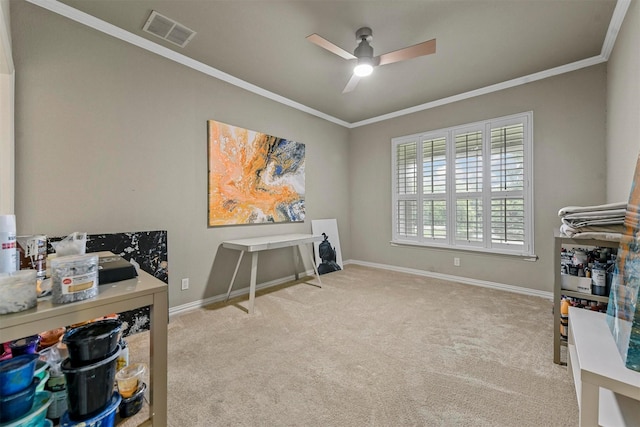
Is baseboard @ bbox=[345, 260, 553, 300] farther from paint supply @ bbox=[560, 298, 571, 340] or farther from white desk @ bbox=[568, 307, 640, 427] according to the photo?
white desk @ bbox=[568, 307, 640, 427]

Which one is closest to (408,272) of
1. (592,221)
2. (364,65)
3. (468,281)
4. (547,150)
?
(468,281)

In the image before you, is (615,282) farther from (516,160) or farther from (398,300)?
(516,160)

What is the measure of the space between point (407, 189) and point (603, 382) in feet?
11.8

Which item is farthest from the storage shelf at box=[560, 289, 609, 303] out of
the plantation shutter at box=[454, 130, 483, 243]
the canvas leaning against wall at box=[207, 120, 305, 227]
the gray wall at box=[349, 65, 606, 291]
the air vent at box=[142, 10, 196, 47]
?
the air vent at box=[142, 10, 196, 47]

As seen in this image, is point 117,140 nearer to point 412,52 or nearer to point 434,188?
point 412,52

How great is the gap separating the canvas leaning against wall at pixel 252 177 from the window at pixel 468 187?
172 cm

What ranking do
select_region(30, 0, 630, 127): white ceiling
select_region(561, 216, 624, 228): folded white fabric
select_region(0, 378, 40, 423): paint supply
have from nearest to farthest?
select_region(0, 378, 40, 423): paint supply
select_region(561, 216, 624, 228): folded white fabric
select_region(30, 0, 630, 127): white ceiling

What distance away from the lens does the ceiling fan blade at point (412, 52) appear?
2.16 meters

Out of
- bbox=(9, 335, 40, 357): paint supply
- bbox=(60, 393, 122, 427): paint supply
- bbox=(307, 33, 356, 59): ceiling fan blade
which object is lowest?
bbox=(60, 393, 122, 427): paint supply

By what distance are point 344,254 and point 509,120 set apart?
3.19m

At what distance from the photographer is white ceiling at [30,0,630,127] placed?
83.4 inches

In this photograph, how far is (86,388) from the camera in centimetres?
83

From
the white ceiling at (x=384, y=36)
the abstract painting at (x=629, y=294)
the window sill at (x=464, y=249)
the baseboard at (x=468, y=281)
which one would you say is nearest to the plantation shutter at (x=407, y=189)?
the window sill at (x=464, y=249)

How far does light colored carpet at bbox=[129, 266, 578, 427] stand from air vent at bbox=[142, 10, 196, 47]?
8.68 ft
